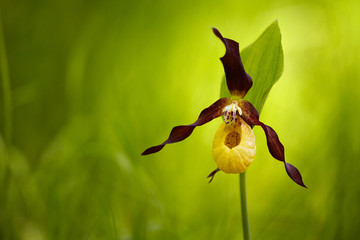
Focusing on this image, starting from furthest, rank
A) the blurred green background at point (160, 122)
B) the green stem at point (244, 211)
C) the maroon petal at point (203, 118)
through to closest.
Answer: the blurred green background at point (160, 122), the maroon petal at point (203, 118), the green stem at point (244, 211)

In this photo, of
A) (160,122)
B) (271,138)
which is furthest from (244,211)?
(160,122)

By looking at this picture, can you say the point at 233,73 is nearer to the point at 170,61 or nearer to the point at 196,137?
the point at 196,137

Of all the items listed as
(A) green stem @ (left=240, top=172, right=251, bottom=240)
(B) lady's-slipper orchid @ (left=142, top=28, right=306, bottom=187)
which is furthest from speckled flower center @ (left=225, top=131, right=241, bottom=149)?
(A) green stem @ (left=240, top=172, right=251, bottom=240)

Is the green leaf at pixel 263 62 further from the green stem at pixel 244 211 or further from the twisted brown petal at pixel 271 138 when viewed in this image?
the green stem at pixel 244 211

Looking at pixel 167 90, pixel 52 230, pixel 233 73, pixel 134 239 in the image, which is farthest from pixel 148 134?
pixel 233 73

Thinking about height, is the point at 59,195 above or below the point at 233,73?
below

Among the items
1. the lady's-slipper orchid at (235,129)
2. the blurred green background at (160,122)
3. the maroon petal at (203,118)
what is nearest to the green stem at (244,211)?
the lady's-slipper orchid at (235,129)

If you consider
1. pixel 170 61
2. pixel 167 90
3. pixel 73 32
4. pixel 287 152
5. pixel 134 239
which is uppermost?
pixel 73 32

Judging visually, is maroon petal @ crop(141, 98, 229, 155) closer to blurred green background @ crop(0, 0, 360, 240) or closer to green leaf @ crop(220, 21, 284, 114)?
green leaf @ crop(220, 21, 284, 114)
